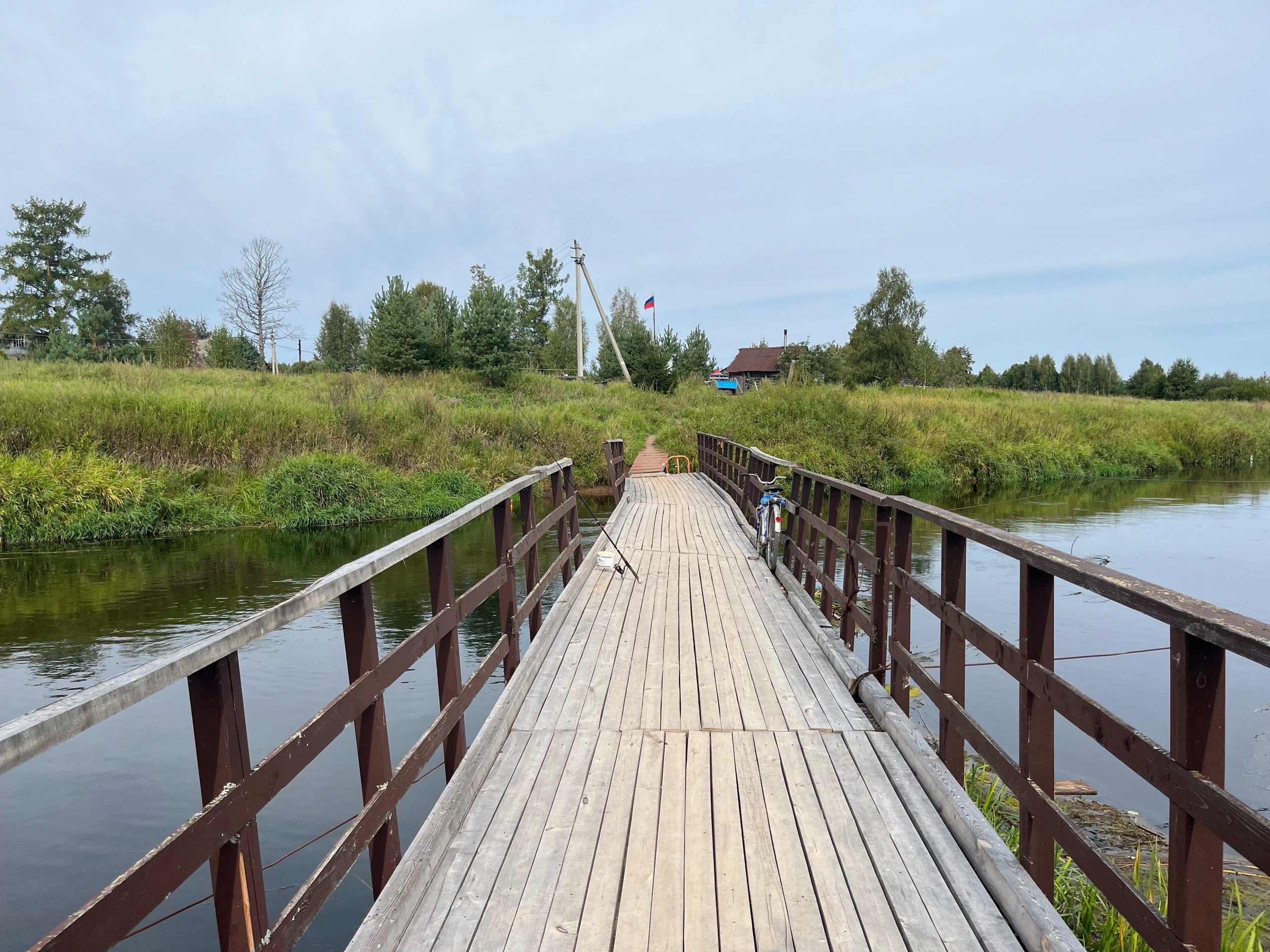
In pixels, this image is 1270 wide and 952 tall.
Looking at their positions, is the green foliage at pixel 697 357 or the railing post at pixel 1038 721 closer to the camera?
the railing post at pixel 1038 721

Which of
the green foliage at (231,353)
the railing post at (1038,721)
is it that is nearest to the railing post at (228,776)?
the railing post at (1038,721)

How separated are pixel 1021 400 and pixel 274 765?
41.8 meters

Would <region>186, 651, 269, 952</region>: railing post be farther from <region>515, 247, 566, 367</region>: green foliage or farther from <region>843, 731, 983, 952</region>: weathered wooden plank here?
<region>515, 247, 566, 367</region>: green foliage

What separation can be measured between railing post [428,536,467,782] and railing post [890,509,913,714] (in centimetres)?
215

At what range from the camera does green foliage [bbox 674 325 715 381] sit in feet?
183

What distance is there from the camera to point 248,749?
212cm

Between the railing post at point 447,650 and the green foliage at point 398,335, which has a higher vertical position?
the green foliage at point 398,335

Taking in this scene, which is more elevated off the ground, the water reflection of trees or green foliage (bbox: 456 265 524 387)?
green foliage (bbox: 456 265 524 387)

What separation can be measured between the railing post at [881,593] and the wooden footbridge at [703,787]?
0.05 ft

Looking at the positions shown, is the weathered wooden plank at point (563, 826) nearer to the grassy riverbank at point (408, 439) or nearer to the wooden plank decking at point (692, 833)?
the wooden plank decking at point (692, 833)

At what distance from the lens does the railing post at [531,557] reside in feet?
18.0

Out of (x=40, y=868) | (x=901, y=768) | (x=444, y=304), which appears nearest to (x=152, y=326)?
(x=444, y=304)

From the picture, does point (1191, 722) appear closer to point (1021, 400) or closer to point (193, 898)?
point (193, 898)

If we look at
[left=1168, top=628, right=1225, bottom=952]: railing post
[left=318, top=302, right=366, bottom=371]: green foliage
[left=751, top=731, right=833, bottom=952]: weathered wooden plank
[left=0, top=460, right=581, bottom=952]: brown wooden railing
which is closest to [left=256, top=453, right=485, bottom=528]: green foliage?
[left=0, top=460, right=581, bottom=952]: brown wooden railing
